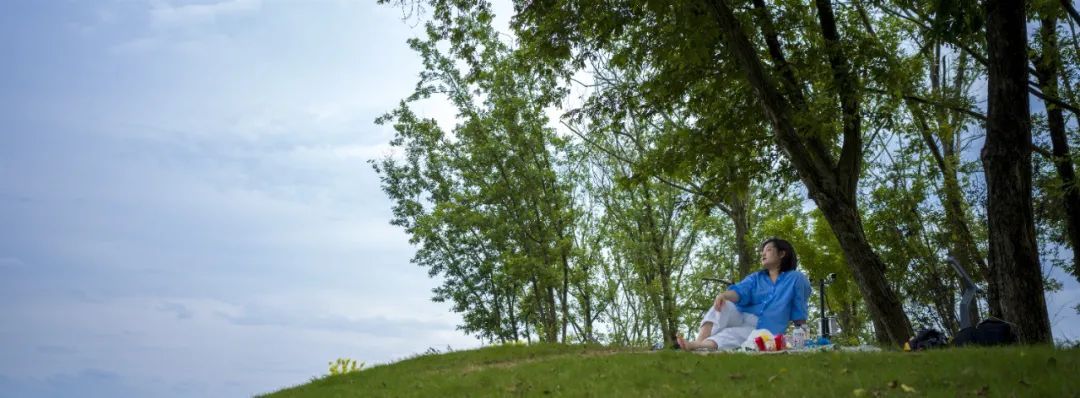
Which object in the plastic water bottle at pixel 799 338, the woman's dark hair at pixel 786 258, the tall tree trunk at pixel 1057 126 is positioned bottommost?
the plastic water bottle at pixel 799 338

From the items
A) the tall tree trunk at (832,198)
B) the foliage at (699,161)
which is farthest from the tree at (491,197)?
the tall tree trunk at (832,198)

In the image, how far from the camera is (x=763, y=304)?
1048 cm

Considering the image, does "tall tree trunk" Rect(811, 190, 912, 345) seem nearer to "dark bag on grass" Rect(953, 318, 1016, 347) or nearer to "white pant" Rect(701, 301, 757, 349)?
"dark bag on grass" Rect(953, 318, 1016, 347)

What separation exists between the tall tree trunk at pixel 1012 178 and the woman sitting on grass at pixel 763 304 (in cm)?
227

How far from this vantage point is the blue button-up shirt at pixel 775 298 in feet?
33.3

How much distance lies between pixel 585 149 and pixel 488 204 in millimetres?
4191

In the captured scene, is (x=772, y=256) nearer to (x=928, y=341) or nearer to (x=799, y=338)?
(x=799, y=338)

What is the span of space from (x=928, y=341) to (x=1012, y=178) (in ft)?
7.05

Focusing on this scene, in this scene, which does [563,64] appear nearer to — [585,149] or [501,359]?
[501,359]

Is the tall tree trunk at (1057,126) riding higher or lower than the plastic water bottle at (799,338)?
higher

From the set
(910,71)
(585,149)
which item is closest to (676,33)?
(910,71)

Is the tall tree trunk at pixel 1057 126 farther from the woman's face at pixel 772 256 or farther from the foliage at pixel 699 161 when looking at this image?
the woman's face at pixel 772 256

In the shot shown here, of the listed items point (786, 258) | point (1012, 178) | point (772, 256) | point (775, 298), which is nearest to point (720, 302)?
point (775, 298)

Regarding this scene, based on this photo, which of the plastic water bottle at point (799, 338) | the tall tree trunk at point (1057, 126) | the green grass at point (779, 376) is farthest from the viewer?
the tall tree trunk at point (1057, 126)
